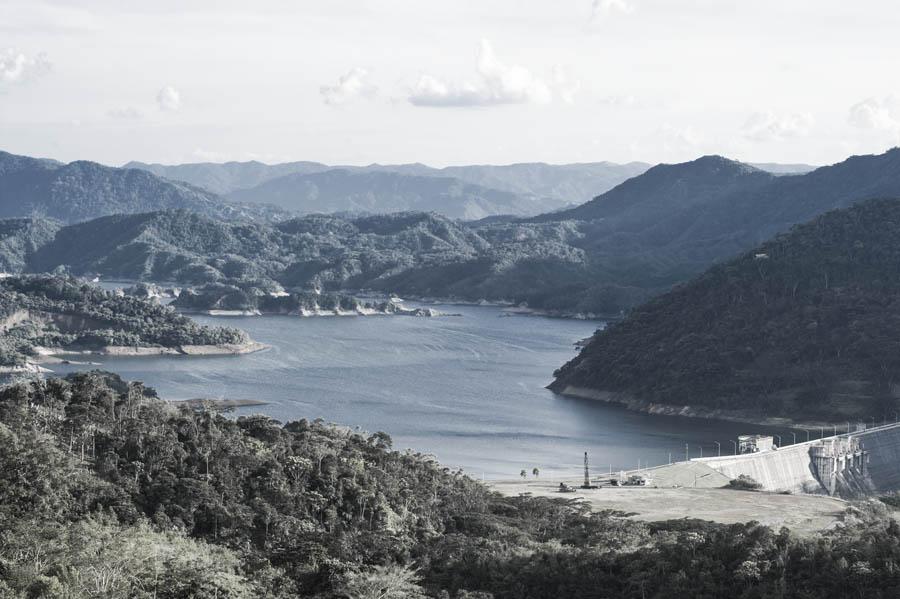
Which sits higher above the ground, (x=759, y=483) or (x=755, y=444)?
(x=755, y=444)

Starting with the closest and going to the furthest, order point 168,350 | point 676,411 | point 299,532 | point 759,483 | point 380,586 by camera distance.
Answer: point 380,586 < point 299,532 < point 759,483 < point 676,411 < point 168,350

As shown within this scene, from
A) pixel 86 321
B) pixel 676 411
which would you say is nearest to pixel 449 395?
pixel 676 411

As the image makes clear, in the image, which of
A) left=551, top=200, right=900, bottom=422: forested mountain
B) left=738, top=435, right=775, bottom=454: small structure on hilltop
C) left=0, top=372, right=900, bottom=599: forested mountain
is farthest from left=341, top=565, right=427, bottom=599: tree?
left=551, top=200, right=900, bottom=422: forested mountain

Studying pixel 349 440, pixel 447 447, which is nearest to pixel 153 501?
pixel 349 440

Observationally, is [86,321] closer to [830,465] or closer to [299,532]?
[830,465]

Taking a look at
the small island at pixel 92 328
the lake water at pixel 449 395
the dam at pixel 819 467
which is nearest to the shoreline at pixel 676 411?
the lake water at pixel 449 395

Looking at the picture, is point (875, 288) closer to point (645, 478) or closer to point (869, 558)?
point (645, 478)
